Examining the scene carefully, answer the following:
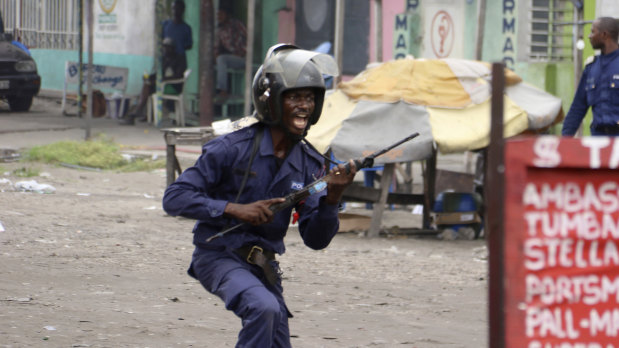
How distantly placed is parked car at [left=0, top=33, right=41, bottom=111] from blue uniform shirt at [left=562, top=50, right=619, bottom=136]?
12.9 meters

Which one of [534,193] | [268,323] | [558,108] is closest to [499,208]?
[534,193]

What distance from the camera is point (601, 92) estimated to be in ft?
26.3

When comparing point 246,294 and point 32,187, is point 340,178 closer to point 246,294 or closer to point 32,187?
point 246,294

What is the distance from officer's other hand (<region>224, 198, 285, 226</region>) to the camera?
3898mm

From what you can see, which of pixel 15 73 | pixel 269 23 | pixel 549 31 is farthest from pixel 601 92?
pixel 15 73

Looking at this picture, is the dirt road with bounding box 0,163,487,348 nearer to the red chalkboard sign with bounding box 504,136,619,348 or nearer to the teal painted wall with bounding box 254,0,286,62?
the red chalkboard sign with bounding box 504,136,619,348

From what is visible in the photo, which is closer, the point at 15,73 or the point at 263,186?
the point at 263,186

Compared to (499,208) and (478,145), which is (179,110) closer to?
(478,145)

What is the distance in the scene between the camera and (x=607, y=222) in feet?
9.74

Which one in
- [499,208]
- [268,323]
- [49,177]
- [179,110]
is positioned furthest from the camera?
[179,110]

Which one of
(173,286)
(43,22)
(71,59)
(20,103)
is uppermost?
(43,22)

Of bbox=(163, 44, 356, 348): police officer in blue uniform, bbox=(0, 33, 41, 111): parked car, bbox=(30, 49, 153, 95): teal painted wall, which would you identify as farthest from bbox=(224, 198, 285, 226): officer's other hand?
bbox=(30, 49, 153, 95): teal painted wall

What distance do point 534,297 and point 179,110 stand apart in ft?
53.8

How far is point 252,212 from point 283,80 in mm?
550
